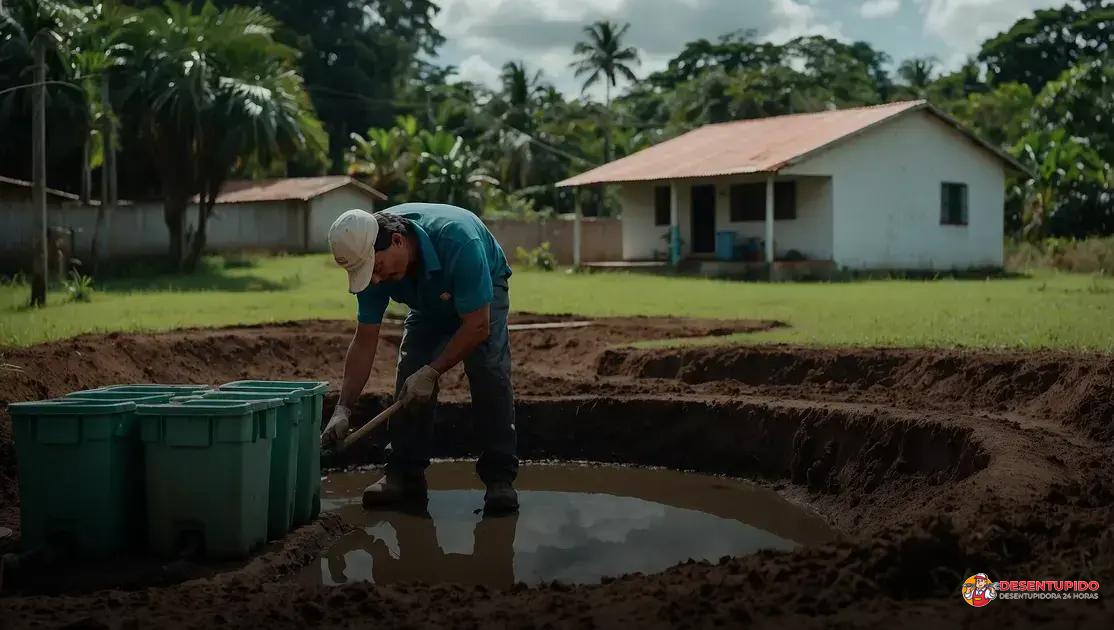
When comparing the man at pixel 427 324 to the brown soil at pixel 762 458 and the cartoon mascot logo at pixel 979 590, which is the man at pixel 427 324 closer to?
the brown soil at pixel 762 458

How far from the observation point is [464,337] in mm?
6918

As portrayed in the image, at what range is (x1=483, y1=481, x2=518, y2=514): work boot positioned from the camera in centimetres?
776

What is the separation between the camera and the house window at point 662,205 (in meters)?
32.2

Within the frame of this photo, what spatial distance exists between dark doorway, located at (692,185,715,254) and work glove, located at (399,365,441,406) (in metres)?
25.1

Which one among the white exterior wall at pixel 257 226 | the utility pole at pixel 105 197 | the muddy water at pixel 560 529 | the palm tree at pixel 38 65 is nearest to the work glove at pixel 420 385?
the muddy water at pixel 560 529

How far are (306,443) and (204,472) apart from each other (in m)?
1.10

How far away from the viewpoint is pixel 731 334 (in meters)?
13.6

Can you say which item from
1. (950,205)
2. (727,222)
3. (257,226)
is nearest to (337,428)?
(727,222)

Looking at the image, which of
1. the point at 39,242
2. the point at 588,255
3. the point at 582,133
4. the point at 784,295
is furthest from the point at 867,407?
the point at 582,133

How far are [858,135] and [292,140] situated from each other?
535 inches

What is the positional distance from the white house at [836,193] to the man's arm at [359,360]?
20.2 meters

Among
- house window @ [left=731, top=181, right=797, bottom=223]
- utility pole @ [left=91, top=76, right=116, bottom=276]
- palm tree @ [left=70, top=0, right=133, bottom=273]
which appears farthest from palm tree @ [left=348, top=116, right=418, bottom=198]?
house window @ [left=731, top=181, right=797, bottom=223]

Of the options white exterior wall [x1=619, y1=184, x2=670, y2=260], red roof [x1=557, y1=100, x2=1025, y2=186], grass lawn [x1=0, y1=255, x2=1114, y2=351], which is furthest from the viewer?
white exterior wall [x1=619, y1=184, x2=670, y2=260]

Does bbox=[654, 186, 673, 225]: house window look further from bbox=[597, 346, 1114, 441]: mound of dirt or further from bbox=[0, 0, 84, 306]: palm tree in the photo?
bbox=[597, 346, 1114, 441]: mound of dirt
